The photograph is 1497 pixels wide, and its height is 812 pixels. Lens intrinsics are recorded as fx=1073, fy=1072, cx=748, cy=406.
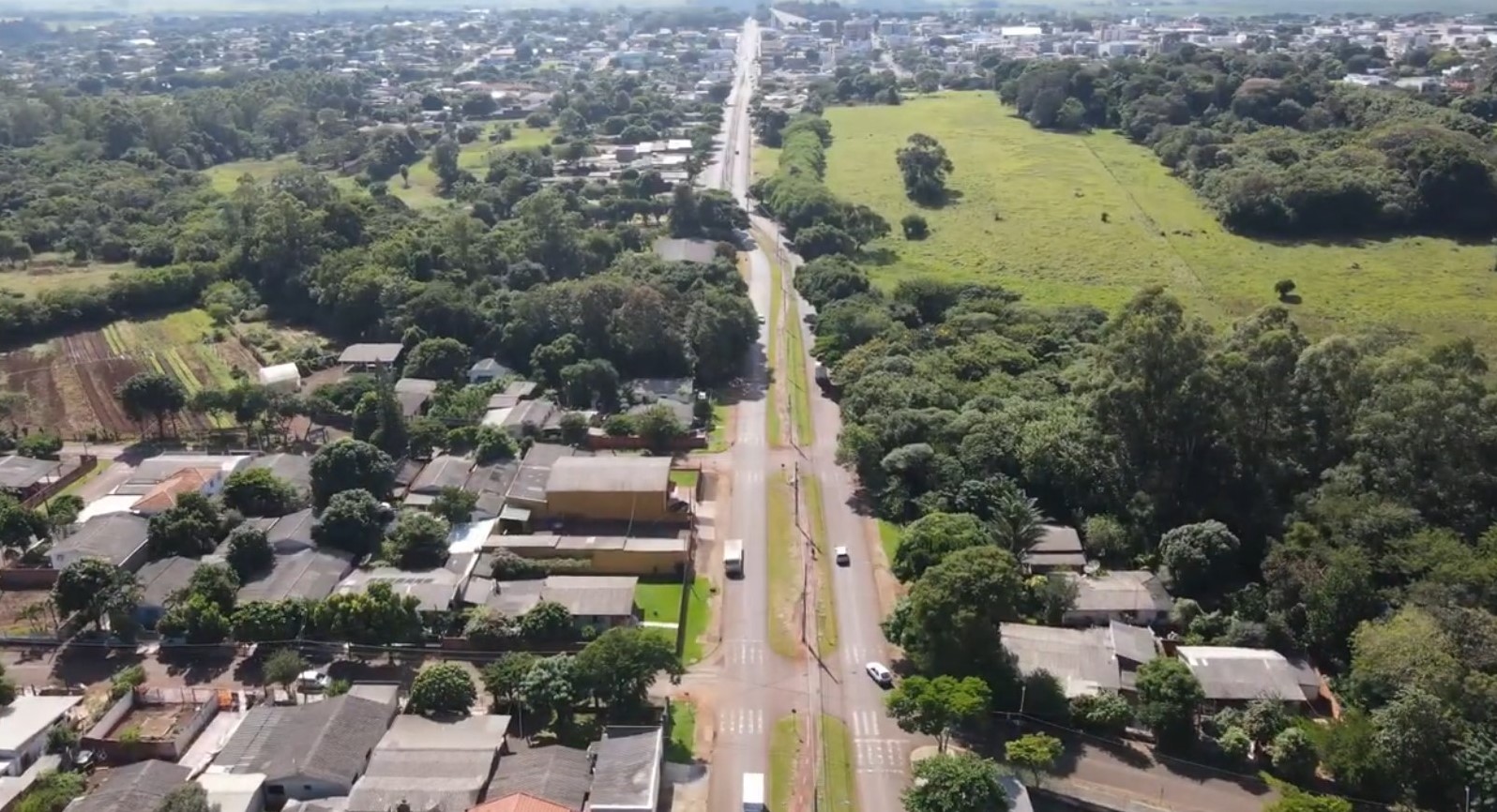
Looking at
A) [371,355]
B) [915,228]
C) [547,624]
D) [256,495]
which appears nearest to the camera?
[547,624]

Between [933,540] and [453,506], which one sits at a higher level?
[933,540]

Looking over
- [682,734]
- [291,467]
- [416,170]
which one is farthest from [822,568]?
[416,170]

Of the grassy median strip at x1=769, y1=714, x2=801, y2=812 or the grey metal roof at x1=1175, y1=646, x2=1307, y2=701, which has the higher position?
the grey metal roof at x1=1175, y1=646, x2=1307, y2=701

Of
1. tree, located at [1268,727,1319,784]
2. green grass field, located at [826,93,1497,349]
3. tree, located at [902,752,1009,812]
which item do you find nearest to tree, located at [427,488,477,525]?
tree, located at [902,752,1009,812]

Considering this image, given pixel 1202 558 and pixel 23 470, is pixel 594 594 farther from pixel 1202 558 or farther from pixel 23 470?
pixel 23 470

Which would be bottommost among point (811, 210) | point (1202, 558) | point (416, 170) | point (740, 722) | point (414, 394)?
point (416, 170)

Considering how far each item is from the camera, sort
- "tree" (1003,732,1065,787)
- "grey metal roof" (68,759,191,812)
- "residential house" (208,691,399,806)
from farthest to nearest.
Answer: "tree" (1003,732,1065,787)
"residential house" (208,691,399,806)
"grey metal roof" (68,759,191,812)

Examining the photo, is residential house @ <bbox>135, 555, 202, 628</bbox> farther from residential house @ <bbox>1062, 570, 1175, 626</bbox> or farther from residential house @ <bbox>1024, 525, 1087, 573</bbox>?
residential house @ <bbox>1062, 570, 1175, 626</bbox>
